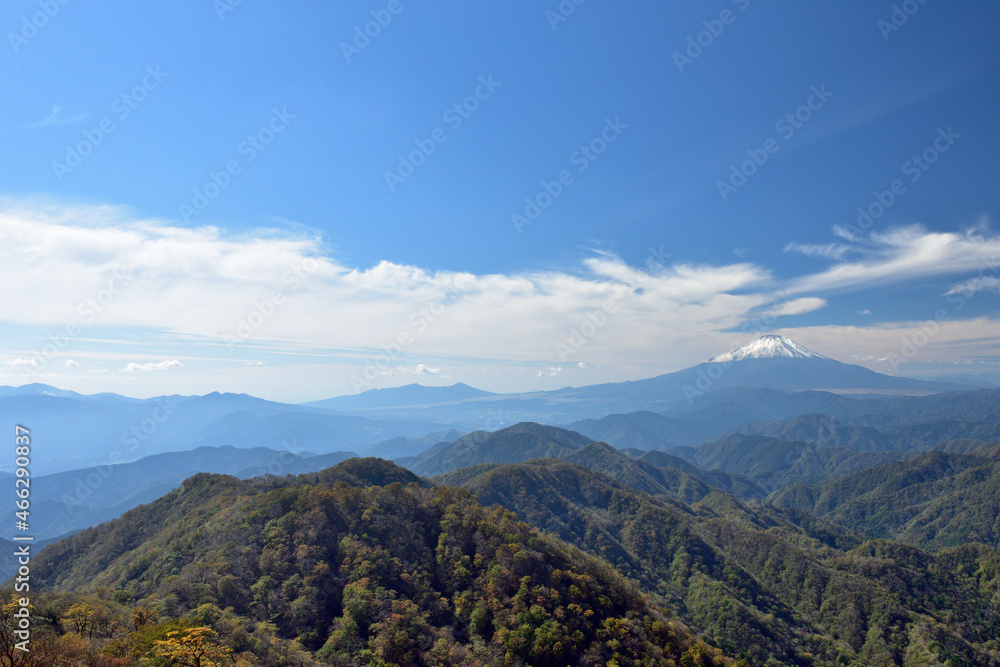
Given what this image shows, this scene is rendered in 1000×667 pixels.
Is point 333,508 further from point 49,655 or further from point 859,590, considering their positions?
point 859,590

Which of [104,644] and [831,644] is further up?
[104,644]

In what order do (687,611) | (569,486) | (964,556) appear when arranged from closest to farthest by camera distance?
(687,611)
(964,556)
(569,486)

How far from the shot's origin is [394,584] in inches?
2052

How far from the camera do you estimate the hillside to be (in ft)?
141

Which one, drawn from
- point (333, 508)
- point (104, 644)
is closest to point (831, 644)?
point (333, 508)

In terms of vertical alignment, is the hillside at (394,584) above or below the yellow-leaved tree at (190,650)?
below

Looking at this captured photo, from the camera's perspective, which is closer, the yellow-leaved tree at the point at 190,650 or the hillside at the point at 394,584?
the yellow-leaved tree at the point at 190,650

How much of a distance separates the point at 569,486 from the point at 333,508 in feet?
453

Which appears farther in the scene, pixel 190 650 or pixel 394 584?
pixel 394 584

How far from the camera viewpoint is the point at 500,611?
158 feet

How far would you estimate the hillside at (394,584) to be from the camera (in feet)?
141

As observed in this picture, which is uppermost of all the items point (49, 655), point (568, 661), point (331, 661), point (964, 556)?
point (49, 655)

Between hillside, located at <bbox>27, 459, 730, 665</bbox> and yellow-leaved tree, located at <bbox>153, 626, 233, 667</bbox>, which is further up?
yellow-leaved tree, located at <bbox>153, 626, 233, 667</bbox>

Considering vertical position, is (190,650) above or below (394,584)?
above
